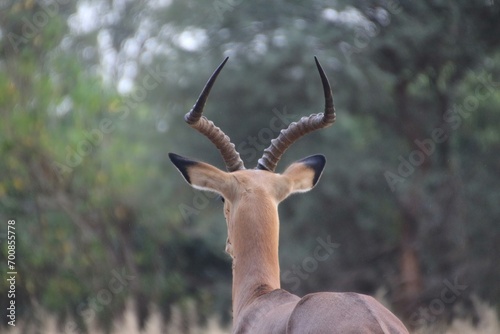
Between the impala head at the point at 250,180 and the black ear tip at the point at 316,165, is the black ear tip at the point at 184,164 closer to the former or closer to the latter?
the impala head at the point at 250,180

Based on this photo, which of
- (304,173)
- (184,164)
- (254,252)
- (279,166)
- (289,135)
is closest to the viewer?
(254,252)

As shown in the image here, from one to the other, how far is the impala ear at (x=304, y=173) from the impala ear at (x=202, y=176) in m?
0.55

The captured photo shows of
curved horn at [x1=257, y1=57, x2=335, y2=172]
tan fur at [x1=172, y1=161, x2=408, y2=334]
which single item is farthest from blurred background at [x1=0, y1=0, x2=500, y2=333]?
tan fur at [x1=172, y1=161, x2=408, y2=334]

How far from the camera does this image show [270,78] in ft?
60.3

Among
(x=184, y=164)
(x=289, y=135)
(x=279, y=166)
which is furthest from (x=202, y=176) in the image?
(x=279, y=166)

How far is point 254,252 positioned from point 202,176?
668 mm

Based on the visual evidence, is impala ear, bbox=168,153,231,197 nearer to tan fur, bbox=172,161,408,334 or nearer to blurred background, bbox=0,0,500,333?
tan fur, bbox=172,161,408,334

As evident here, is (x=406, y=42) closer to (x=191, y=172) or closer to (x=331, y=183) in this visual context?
(x=331, y=183)

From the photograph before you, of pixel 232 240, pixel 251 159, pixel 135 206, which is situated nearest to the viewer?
pixel 232 240

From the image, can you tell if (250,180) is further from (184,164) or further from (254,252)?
(254,252)

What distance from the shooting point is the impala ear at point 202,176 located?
252 inches

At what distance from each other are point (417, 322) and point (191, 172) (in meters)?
10.1

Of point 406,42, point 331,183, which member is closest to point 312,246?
point 331,183

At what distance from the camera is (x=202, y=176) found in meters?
6.42
